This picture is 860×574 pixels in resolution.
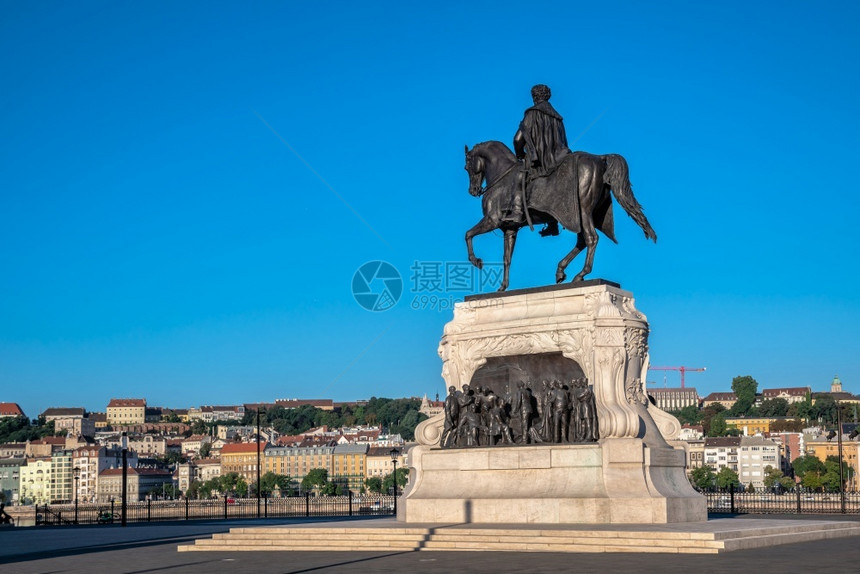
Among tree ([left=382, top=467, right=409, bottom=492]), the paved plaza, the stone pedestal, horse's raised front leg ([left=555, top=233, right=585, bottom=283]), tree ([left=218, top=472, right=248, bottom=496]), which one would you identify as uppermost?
horse's raised front leg ([left=555, top=233, right=585, bottom=283])

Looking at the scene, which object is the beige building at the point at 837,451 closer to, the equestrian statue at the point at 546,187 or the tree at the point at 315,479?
the tree at the point at 315,479

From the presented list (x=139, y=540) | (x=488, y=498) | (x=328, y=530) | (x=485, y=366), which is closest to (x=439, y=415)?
(x=485, y=366)

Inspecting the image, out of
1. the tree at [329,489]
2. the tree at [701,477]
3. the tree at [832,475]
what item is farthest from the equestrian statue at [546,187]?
the tree at [832,475]

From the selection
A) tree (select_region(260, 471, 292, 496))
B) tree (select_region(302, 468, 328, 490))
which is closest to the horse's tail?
tree (select_region(260, 471, 292, 496))

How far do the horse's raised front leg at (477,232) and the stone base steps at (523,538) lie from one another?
6140mm

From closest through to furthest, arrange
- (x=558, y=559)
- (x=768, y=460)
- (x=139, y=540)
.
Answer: (x=558, y=559), (x=139, y=540), (x=768, y=460)

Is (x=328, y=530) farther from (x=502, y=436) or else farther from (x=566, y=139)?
(x=566, y=139)

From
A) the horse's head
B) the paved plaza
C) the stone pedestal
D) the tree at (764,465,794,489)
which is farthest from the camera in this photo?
the tree at (764,465,794,489)

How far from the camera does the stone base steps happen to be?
17828 millimetres

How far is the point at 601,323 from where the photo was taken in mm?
22672

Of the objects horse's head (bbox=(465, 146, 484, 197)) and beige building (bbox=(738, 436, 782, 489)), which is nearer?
horse's head (bbox=(465, 146, 484, 197))

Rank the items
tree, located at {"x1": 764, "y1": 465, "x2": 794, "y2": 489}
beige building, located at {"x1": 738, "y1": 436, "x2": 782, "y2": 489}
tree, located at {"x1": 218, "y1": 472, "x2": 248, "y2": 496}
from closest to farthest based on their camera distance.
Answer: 1. tree, located at {"x1": 764, "y1": 465, "x2": 794, "y2": 489}
2. tree, located at {"x1": 218, "y1": 472, "x2": 248, "y2": 496}
3. beige building, located at {"x1": 738, "y1": 436, "x2": 782, "y2": 489}

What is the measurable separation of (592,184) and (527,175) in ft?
5.36

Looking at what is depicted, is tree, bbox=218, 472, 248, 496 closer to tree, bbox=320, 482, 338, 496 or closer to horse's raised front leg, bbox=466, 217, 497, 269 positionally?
tree, bbox=320, 482, 338, 496
